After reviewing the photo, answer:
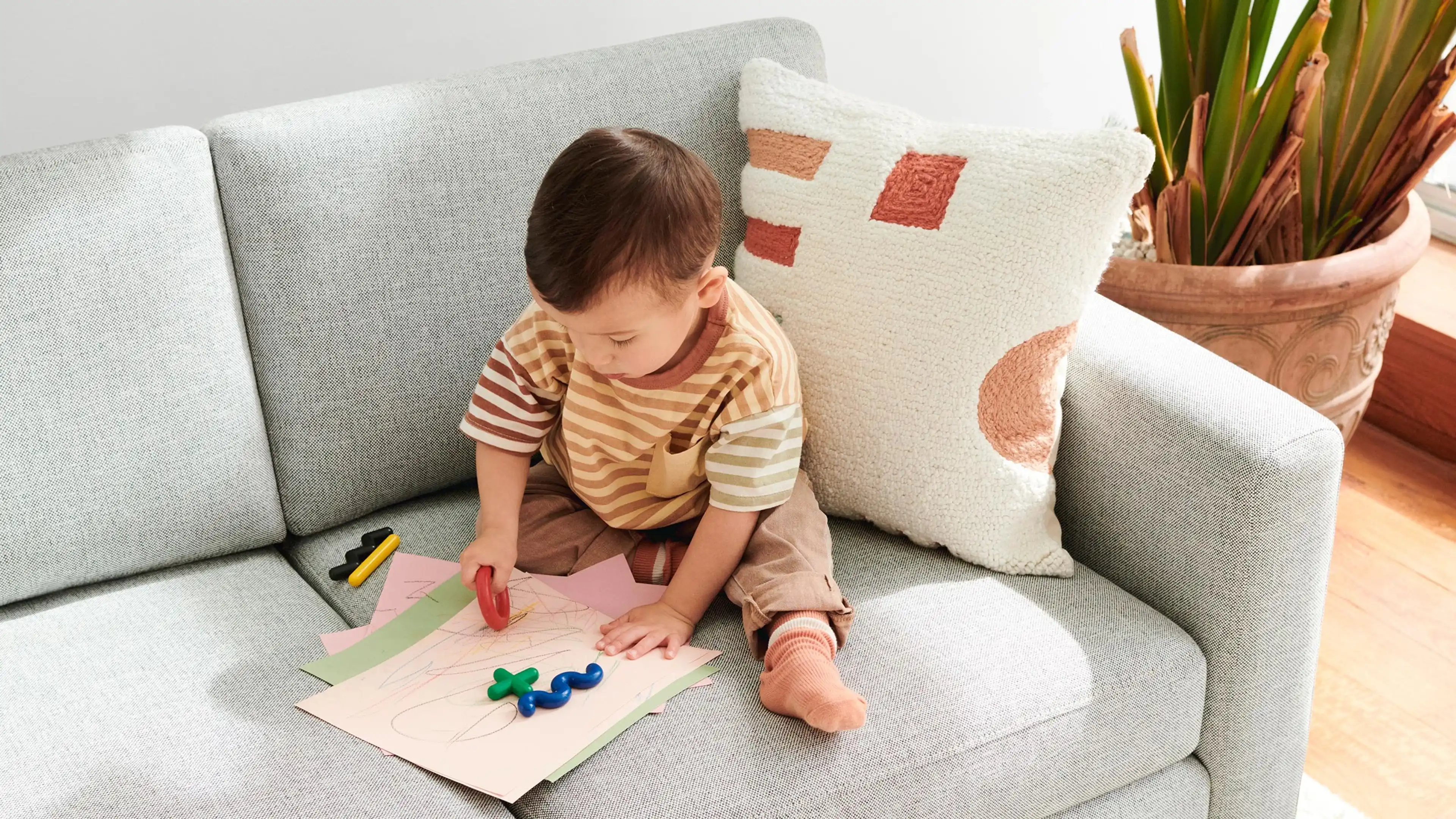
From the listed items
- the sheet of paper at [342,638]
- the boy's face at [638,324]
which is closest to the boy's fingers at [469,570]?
the sheet of paper at [342,638]

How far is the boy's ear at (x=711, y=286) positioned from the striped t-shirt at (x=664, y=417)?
5cm

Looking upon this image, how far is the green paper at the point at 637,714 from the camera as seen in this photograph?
3.42ft

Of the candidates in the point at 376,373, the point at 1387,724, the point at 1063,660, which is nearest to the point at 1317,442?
the point at 1063,660

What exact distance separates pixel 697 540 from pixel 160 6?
0.98 metres

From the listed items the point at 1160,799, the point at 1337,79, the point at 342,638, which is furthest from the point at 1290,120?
the point at 342,638

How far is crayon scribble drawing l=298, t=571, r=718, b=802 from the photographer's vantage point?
1051 millimetres

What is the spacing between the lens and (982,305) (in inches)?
50.0

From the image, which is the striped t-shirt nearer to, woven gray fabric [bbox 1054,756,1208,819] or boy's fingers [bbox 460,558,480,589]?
boy's fingers [bbox 460,558,480,589]

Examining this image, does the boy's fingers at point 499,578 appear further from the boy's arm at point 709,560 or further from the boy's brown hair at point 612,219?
the boy's brown hair at point 612,219

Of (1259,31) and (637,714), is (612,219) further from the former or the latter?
(1259,31)

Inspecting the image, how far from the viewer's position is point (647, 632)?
1.18 metres

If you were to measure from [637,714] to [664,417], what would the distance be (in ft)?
1.00

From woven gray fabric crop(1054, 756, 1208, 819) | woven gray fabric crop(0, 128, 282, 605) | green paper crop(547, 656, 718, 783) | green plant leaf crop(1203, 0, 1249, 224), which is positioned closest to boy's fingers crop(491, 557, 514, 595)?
green paper crop(547, 656, 718, 783)

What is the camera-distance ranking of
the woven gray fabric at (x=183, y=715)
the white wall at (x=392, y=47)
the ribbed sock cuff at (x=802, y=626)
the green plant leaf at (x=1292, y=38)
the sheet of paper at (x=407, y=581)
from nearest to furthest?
the woven gray fabric at (x=183, y=715)
the ribbed sock cuff at (x=802, y=626)
the sheet of paper at (x=407, y=581)
the white wall at (x=392, y=47)
the green plant leaf at (x=1292, y=38)
